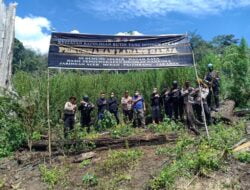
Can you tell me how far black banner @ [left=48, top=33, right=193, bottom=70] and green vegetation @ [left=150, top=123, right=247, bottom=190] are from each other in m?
2.30

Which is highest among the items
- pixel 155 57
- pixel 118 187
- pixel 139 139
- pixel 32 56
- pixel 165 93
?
pixel 32 56

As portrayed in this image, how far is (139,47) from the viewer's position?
1205cm

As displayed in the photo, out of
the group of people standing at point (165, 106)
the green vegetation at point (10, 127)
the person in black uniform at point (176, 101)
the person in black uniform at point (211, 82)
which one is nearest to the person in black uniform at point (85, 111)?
the group of people standing at point (165, 106)

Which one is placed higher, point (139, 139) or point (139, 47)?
point (139, 47)

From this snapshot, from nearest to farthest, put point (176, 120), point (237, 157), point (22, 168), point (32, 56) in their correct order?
point (237, 157)
point (22, 168)
point (176, 120)
point (32, 56)

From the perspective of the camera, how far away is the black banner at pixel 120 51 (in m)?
11.6

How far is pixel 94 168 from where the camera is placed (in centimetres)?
1022

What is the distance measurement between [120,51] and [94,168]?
349cm

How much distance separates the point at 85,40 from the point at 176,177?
4935 mm

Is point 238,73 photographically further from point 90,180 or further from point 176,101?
point 90,180

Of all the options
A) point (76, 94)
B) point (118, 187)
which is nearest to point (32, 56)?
point (76, 94)

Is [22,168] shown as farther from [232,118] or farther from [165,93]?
[232,118]

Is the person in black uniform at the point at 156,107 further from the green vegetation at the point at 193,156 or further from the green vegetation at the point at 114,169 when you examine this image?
the green vegetation at the point at 114,169

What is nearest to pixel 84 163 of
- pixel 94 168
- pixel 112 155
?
pixel 94 168
